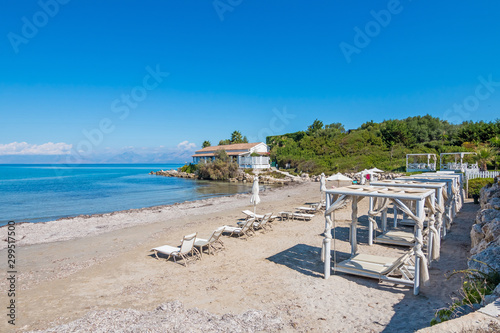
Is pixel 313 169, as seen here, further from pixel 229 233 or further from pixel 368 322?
pixel 368 322

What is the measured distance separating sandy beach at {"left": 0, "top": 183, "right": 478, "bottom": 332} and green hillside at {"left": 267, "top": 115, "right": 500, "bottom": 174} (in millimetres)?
30664

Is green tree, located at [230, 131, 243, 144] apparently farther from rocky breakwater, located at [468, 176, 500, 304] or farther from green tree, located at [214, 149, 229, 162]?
rocky breakwater, located at [468, 176, 500, 304]

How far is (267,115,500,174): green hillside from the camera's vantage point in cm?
3656

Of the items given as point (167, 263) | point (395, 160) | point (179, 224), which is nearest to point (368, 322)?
point (167, 263)

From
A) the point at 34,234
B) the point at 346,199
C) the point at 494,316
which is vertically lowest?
the point at 34,234

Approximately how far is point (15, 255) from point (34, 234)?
3652mm

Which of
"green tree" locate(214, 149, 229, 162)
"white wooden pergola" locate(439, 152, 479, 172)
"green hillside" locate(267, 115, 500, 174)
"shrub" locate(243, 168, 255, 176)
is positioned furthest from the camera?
"green tree" locate(214, 149, 229, 162)

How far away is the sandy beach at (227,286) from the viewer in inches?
202

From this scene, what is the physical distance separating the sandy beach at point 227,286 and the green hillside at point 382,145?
30.7 meters

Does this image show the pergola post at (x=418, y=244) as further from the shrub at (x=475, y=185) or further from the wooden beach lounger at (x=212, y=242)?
the shrub at (x=475, y=185)

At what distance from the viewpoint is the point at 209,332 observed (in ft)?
15.1

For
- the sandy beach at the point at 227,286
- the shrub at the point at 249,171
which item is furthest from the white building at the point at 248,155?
the sandy beach at the point at 227,286

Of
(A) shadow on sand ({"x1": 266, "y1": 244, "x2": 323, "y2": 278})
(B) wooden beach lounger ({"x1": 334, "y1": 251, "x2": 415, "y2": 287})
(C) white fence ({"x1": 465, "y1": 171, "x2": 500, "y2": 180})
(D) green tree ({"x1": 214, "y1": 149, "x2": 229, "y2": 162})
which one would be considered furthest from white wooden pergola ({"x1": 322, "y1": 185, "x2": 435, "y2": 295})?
(D) green tree ({"x1": 214, "y1": 149, "x2": 229, "y2": 162})

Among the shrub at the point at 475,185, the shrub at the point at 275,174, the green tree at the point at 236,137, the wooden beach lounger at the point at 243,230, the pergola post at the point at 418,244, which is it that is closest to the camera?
the pergola post at the point at 418,244
